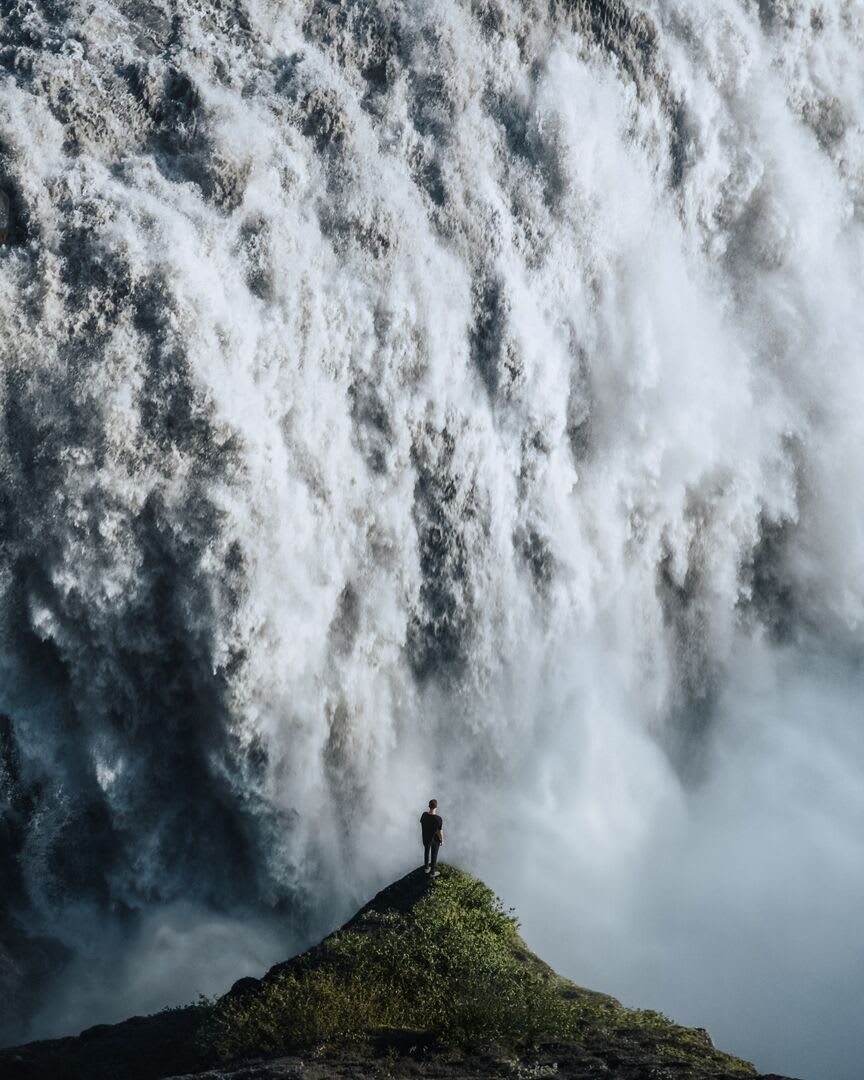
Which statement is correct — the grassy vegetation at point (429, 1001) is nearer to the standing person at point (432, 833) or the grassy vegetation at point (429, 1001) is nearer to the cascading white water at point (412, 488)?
the standing person at point (432, 833)

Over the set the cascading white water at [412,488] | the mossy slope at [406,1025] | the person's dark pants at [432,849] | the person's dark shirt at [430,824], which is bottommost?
the mossy slope at [406,1025]

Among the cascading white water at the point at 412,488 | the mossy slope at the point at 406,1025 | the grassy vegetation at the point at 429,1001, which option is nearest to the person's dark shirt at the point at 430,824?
the mossy slope at the point at 406,1025

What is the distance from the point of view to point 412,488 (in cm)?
1717

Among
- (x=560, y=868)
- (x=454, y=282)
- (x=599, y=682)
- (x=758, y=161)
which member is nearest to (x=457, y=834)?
(x=560, y=868)

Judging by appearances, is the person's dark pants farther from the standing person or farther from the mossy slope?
the mossy slope

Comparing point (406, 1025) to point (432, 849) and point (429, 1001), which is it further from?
point (432, 849)

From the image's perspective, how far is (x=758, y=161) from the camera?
20578 millimetres

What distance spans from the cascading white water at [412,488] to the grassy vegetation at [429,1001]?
409cm

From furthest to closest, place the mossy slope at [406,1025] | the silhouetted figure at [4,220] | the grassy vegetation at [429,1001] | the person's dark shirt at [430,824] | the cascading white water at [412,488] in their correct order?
the cascading white water at [412,488] < the silhouetted figure at [4,220] < the person's dark shirt at [430,824] < the grassy vegetation at [429,1001] < the mossy slope at [406,1025]

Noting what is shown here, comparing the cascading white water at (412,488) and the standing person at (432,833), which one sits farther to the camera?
the cascading white water at (412,488)

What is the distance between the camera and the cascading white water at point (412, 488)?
49.7 ft

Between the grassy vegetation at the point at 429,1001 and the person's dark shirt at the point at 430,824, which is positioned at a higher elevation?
the person's dark shirt at the point at 430,824

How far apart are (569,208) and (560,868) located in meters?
10.1

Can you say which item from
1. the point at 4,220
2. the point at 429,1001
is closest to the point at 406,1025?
the point at 429,1001
